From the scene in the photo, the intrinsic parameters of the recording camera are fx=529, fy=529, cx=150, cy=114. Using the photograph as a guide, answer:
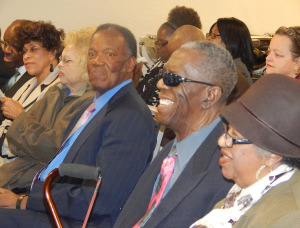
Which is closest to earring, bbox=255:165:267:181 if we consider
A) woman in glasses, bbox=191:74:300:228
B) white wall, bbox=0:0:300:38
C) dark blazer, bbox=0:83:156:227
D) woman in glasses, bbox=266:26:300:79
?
woman in glasses, bbox=191:74:300:228

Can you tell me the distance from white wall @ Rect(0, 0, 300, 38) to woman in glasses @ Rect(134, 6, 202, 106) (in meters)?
0.43

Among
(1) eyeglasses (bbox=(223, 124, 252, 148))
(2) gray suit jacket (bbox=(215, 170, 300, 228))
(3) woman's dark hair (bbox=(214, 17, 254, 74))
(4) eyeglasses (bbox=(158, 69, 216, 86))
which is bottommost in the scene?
(3) woman's dark hair (bbox=(214, 17, 254, 74))

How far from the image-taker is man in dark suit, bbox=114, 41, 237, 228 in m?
1.98

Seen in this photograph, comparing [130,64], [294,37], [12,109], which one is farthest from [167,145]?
[294,37]

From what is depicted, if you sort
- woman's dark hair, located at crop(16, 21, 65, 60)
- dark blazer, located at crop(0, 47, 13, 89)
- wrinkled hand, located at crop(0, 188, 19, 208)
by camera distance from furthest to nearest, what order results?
dark blazer, located at crop(0, 47, 13, 89) → woman's dark hair, located at crop(16, 21, 65, 60) → wrinkled hand, located at crop(0, 188, 19, 208)

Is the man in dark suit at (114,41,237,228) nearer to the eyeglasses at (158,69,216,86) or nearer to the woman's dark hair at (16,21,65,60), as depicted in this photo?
the eyeglasses at (158,69,216,86)

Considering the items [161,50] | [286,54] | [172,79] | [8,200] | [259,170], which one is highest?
[172,79]

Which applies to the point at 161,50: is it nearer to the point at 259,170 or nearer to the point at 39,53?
the point at 39,53

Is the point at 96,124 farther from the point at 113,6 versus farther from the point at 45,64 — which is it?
the point at 113,6

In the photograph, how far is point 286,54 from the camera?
3365 mm

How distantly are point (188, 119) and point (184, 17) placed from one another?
3.12 metres

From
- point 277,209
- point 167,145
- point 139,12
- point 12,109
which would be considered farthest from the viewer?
point 139,12

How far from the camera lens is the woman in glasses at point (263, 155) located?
152cm

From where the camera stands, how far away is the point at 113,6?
5605 mm
